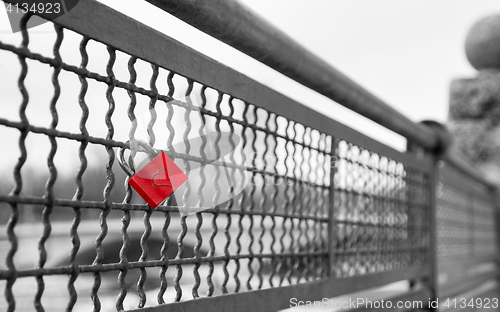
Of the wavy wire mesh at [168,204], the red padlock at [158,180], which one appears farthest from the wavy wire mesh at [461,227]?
the red padlock at [158,180]

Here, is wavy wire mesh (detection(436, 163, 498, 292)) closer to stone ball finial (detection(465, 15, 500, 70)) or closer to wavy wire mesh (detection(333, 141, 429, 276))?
wavy wire mesh (detection(333, 141, 429, 276))

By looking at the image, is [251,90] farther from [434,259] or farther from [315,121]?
[434,259]

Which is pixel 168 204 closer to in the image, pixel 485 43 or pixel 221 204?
pixel 221 204

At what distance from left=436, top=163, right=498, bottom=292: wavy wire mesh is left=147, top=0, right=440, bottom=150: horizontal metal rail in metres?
1.64

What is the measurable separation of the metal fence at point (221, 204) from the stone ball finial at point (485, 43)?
5.96m

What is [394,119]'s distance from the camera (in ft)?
7.59

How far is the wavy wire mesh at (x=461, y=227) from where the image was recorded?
11.8 feet

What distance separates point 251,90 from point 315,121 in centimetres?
40

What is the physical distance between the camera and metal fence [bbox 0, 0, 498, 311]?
81 cm

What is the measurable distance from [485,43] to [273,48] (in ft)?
25.4

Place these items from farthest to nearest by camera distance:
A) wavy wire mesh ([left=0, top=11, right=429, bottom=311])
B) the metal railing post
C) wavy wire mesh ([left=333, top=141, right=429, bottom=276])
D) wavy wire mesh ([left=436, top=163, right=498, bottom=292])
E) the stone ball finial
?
the stone ball finial < wavy wire mesh ([left=436, top=163, right=498, bottom=292]) < the metal railing post < wavy wire mesh ([left=333, top=141, right=429, bottom=276]) < wavy wire mesh ([left=0, top=11, right=429, bottom=311])

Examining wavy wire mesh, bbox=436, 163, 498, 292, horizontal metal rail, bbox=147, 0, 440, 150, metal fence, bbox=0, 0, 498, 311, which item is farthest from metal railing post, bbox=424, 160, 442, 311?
horizontal metal rail, bbox=147, 0, 440, 150

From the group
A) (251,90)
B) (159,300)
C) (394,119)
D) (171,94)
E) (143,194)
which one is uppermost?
(394,119)

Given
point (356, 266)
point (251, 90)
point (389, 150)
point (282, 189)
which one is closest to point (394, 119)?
point (389, 150)
